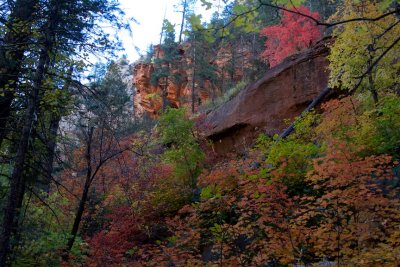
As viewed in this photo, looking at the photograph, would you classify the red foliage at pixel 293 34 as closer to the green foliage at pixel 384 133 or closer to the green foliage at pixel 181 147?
the green foliage at pixel 181 147

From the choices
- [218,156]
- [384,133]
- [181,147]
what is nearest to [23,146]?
[384,133]

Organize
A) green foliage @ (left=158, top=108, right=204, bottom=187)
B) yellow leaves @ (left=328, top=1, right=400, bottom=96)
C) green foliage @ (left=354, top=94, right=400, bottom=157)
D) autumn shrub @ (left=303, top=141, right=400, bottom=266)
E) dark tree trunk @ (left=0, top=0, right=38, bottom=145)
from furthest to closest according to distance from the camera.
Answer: green foliage @ (left=158, top=108, right=204, bottom=187) < yellow leaves @ (left=328, top=1, right=400, bottom=96) < green foliage @ (left=354, top=94, right=400, bottom=157) < dark tree trunk @ (left=0, top=0, right=38, bottom=145) < autumn shrub @ (left=303, top=141, right=400, bottom=266)

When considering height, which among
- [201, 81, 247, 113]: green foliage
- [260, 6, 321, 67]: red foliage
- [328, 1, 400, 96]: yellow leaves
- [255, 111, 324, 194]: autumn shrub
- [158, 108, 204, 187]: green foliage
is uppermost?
[260, 6, 321, 67]: red foliage

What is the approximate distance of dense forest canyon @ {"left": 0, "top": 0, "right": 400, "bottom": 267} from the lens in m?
5.34

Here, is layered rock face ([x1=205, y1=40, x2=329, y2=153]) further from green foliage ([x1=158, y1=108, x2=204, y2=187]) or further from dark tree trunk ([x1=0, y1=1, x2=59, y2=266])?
dark tree trunk ([x1=0, y1=1, x2=59, y2=266])

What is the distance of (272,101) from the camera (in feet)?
60.1

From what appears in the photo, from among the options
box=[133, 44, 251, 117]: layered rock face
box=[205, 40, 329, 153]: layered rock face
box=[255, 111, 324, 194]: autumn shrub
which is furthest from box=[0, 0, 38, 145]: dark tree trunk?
box=[133, 44, 251, 117]: layered rock face

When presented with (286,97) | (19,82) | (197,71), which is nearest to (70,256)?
(19,82)

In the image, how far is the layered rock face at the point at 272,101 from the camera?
17219 millimetres

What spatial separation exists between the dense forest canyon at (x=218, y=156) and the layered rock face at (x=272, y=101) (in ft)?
0.24

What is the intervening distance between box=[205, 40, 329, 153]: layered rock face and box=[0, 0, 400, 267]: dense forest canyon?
72mm

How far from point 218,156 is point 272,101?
4.08 meters

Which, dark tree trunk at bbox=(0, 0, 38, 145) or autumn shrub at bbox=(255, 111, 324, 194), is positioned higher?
dark tree trunk at bbox=(0, 0, 38, 145)

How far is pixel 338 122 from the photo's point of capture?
1050 cm
